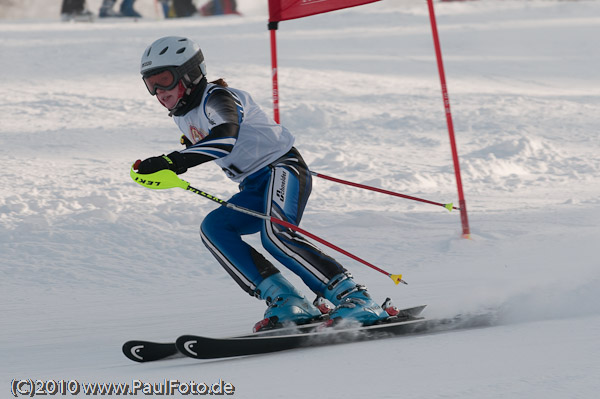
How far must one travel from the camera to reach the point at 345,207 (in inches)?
281

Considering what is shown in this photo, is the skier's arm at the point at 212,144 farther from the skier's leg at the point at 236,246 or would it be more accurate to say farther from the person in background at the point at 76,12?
the person in background at the point at 76,12

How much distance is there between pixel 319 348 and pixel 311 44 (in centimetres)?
1210

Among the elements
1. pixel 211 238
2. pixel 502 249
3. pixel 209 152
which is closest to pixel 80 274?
pixel 211 238

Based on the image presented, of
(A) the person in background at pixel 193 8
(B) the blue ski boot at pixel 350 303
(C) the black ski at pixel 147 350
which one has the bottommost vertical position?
(C) the black ski at pixel 147 350

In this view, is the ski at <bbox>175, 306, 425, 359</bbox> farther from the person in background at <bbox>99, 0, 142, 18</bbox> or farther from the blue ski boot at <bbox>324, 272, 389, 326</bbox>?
the person in background at <bbox>99, 0, 142, 18</bbox>

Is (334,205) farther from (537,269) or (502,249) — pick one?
→ (537,269)

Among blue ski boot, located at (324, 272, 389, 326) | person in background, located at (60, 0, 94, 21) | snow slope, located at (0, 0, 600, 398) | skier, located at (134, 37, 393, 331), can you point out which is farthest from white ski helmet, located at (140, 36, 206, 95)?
person in background, located at (60, 0, 94, 21)

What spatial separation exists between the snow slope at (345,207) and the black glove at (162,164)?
83 cm

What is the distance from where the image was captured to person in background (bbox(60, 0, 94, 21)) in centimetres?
1819

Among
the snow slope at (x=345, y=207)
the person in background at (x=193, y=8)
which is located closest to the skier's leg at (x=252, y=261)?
the snow slope at (x=345, y=207)

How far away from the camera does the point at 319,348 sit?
3438mm

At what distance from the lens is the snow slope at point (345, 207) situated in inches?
123

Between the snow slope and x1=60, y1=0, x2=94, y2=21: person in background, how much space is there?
2156 mm

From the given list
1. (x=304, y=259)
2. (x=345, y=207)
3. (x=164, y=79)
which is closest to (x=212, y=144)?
(x=164, y=79)
